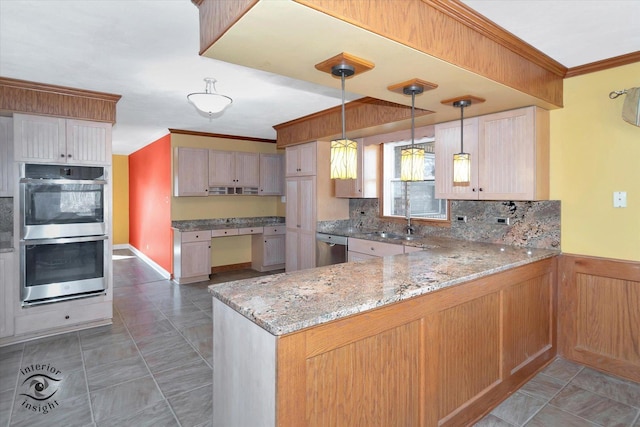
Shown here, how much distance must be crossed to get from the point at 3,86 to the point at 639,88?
5.07 metres

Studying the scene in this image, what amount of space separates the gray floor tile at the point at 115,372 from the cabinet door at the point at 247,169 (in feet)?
12.0

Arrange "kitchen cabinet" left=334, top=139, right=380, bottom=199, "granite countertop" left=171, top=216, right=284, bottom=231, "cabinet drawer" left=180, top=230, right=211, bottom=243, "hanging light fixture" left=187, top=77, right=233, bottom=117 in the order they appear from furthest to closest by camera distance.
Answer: "granite countertop" left=171, top=216, right=284, bottom=231
"cabinet drawer" left=180, top=230, right=211, bottom=243
"kitchen cabinet" left=334, top=139, right=380, bottom=199
"hanging light fixture" left=187, top=77, right=233, bottom=117

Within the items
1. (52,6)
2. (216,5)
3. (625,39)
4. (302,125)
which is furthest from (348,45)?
(302,125)

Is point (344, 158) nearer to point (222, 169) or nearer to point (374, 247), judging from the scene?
point (374, 247)

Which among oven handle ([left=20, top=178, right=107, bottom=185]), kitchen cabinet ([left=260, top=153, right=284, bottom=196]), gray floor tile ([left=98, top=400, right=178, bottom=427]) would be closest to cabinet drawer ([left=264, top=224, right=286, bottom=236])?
kitchen cabinet ([left=260, top=153, right=284, bottom=196])

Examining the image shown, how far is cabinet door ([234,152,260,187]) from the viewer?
243 inches

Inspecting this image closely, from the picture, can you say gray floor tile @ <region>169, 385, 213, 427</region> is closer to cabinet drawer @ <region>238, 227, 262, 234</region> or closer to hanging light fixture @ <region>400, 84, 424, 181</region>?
hanging light fixture @ <region>400, 84, 424, 181</region>

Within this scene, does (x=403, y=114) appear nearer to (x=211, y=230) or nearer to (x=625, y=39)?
(x=625, y=39)

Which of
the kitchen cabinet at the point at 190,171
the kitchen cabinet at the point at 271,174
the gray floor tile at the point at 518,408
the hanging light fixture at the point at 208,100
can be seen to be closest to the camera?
the gray floor tile at the point at 518,408

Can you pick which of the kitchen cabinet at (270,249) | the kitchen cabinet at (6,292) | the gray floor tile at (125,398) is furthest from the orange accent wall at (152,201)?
the gray floor tile at (125,398)

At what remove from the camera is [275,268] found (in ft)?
21.0

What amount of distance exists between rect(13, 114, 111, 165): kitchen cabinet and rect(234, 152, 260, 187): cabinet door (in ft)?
8.43

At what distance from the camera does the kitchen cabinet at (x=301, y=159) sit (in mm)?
4891

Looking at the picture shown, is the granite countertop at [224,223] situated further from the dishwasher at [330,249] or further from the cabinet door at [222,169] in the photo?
the dishwasher at [330,249]
